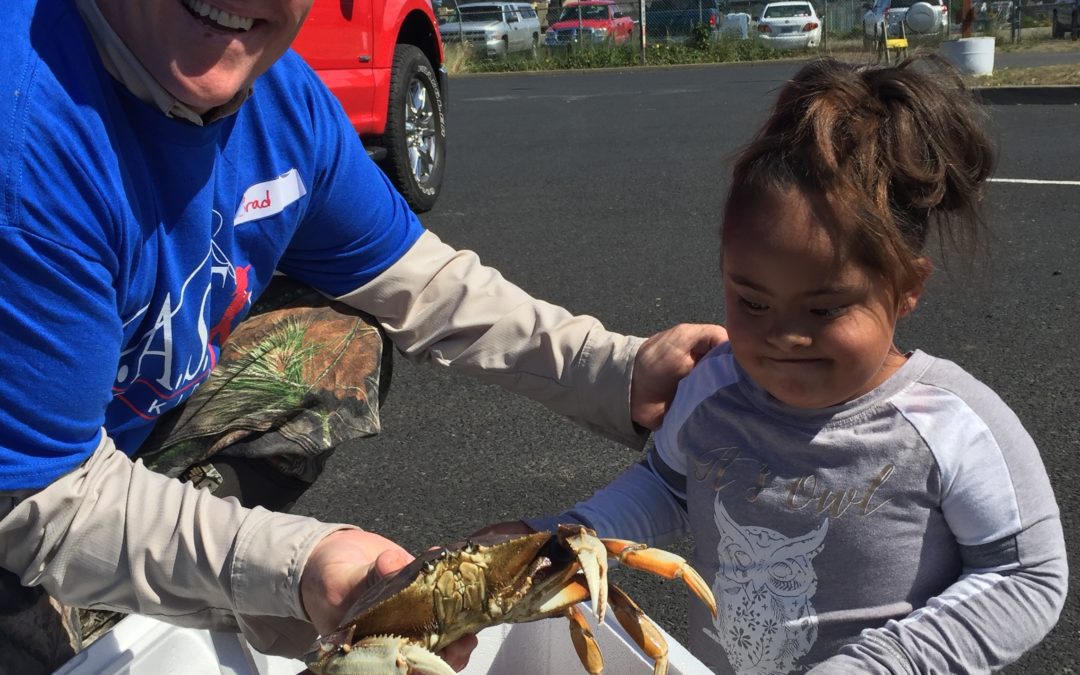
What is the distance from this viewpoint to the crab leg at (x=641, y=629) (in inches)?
61.5

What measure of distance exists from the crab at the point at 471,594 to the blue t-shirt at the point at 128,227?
580 mm

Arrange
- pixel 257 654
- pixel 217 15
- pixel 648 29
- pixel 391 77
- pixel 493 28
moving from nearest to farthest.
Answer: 1. pixel 217 15
2. pixel 257 654
3. pixel 391 77
4. pixel 648 29
5. pixel 493 28

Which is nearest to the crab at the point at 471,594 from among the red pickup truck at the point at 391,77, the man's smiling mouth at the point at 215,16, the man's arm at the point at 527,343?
the man's arm at the point at 527,343

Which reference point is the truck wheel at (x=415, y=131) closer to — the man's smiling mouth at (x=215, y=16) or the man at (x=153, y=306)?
the man at (x=153, y=306)

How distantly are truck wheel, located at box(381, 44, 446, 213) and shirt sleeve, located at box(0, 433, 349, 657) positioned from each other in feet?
16.9

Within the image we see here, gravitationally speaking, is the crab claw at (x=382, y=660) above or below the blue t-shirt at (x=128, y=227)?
below

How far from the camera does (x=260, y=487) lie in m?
2.54

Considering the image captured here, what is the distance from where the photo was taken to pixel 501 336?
2.41 m

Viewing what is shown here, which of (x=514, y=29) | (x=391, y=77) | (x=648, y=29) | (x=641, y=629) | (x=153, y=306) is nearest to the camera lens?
(x=641, y=629)

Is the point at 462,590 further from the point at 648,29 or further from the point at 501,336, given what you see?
the point at 648,29

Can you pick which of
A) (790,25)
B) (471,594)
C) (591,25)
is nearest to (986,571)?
(471,594)

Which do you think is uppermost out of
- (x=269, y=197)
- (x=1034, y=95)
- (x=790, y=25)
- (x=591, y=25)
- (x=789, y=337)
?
(x=269, y=197)

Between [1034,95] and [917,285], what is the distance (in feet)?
34.6

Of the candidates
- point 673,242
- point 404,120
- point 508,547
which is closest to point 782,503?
point 508,547
